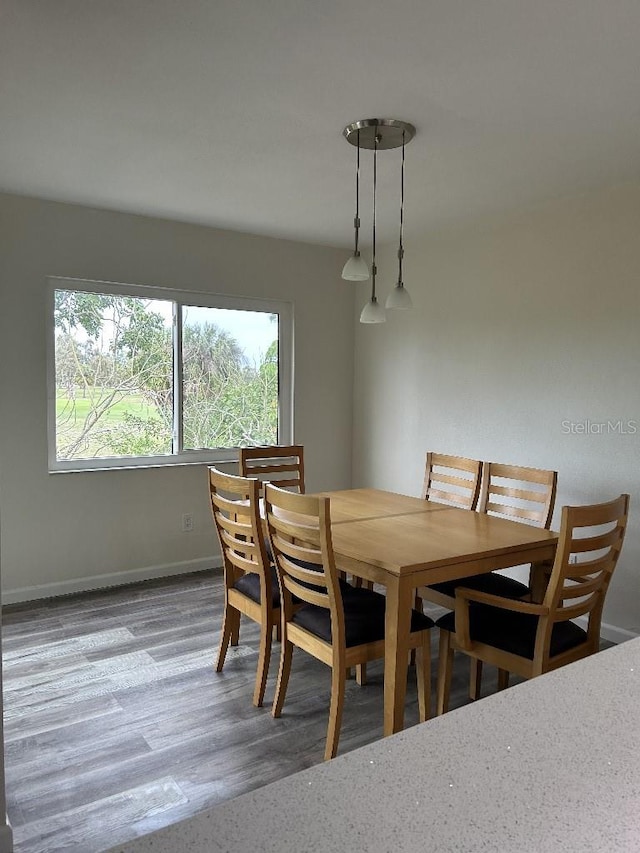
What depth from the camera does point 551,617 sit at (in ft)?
7.21

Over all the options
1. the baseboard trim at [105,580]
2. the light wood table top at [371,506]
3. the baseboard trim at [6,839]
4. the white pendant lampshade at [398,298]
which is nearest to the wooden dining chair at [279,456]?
the light wood table top at [371,506]

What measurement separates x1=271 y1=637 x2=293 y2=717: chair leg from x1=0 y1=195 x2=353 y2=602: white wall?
2.05m

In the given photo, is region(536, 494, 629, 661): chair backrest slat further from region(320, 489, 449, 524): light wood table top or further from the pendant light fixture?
the pendant light fixture

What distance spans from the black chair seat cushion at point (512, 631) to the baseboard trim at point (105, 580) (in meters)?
2.46

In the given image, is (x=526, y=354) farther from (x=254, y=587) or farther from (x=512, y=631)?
(x=254, y=587)

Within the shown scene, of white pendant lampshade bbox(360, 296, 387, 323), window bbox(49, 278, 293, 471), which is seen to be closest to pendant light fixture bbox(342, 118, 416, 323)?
white pendant lampshade bbox(360, 296, 387, 323)

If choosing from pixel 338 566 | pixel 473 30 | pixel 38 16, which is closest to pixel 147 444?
pixel 338 566

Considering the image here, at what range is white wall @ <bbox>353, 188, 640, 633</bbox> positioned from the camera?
11.3 ft

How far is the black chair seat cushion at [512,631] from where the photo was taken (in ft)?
7.55

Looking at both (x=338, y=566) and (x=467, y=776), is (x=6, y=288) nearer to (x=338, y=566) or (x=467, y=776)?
(x=338, y=566)

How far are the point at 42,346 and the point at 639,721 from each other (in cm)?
383

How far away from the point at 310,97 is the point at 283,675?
2241 mm

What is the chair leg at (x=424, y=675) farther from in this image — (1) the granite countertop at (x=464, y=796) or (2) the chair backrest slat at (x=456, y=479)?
(1) the granite countertop at (x=464, y=796)

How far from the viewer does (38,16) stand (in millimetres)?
1871
